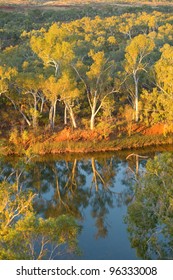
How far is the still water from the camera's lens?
863 inches

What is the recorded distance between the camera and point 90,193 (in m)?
29.0

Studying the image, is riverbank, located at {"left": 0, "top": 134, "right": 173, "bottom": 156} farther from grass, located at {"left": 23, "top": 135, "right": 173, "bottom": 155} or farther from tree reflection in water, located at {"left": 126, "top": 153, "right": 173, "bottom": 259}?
tree reflection in water, located at {"left": 126, "top": 153, "right": 173, "bottom": 259}

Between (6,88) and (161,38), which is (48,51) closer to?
(6,88)

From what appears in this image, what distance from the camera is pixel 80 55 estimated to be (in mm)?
48688

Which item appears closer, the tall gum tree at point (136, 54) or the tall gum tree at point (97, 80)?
the tall gum tree at point (97, 80)

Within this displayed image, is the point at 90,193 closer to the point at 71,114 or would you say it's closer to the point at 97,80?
the point at 71,114

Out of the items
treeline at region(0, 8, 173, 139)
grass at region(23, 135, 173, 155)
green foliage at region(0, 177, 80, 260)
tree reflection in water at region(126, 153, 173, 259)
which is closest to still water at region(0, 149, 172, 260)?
grass at region(23, 135, 173, 155)

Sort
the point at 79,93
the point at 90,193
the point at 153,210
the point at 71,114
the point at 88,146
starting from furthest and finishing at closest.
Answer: the point at 71,114
the point at 88,146
the point at 79,93
the point at 90,193
the point at 153,210

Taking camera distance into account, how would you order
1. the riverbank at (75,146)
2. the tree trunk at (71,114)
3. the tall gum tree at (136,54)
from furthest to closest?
the tree trunk at (71,114), the tall gum tree at (136,54), the riverbank at (75,146)

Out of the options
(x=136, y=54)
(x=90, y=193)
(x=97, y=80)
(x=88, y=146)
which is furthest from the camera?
(x=136, y=54)

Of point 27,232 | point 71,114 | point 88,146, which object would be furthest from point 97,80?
point 27,232

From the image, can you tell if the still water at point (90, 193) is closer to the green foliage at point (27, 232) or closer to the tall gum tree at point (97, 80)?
the green foliage at point (27, 232)

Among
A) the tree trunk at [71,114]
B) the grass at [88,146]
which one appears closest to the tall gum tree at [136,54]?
the grass at [88,146]

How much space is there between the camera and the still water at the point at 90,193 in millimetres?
21922
